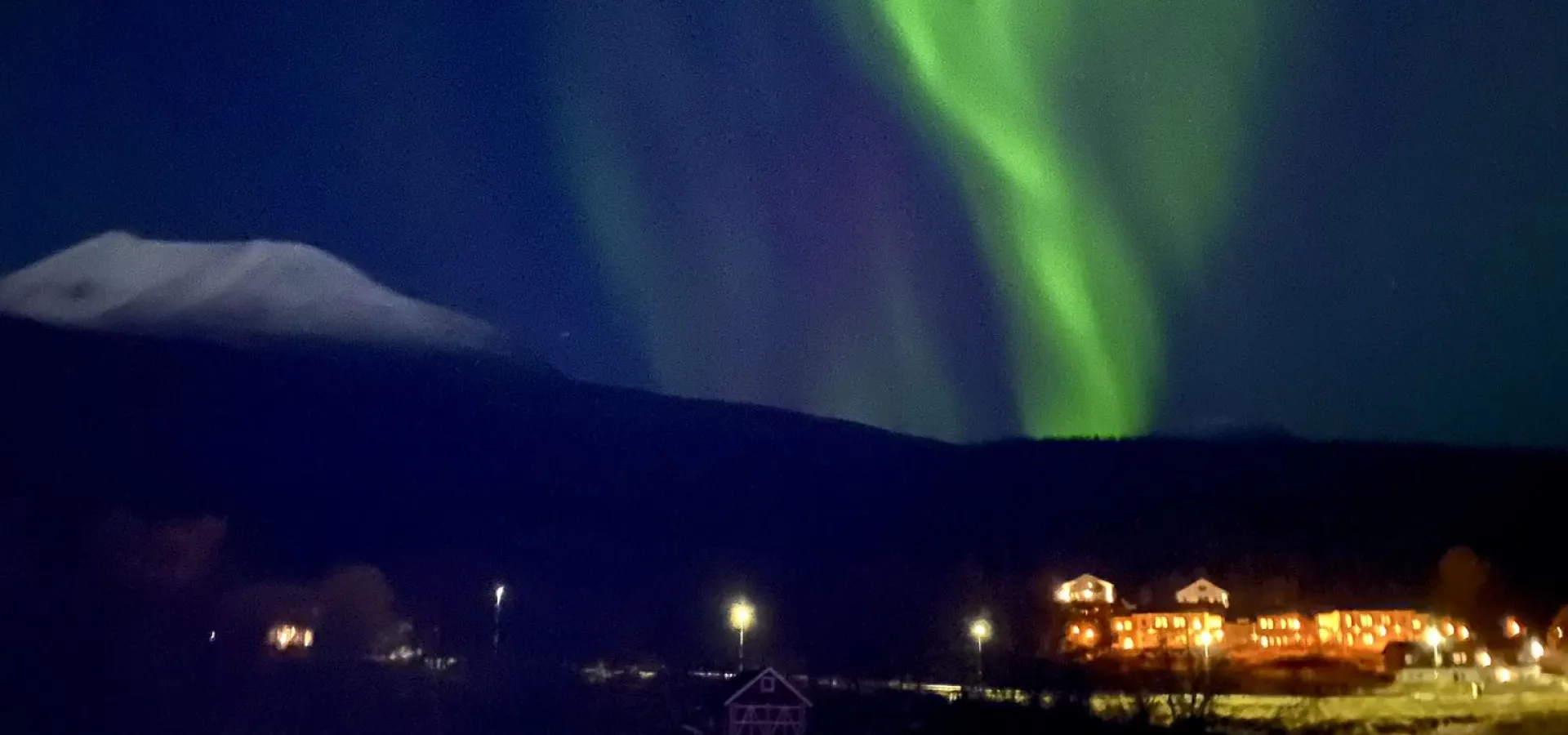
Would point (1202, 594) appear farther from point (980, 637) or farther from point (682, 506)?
point (682, 506)

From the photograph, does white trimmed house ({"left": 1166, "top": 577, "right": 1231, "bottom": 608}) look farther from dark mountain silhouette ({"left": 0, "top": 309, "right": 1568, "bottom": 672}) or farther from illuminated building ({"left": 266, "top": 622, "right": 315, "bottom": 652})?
illuminated building ({"left": 266, "top": 622, "right": 315, "bottom": 652})

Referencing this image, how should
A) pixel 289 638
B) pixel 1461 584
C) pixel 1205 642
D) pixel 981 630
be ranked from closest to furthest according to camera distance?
pixel 981 630 → pixel 1205 642 → pixel 289 638 → pixel 1461 584

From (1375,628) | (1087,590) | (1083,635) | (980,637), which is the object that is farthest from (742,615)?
(1375,628)

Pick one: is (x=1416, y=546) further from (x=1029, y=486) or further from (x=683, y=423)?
(x=683, y=423)

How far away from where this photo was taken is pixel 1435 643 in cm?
2553

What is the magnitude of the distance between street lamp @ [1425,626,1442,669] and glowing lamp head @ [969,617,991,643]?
25.7ft

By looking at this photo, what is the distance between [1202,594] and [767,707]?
16486 millimetres

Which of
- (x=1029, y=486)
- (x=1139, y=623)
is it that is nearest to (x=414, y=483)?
(x=1029, y=486)

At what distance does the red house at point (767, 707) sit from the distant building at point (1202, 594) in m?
15.0

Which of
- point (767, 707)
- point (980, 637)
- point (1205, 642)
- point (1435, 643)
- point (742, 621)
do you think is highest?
point (742, 621)

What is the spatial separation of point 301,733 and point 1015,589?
18.1 metres

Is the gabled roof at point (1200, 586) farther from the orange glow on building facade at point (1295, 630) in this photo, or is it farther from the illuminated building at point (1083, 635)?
the illuminated building at point (1083, 635)

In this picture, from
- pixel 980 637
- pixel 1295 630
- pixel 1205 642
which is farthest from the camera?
pixel 1295 630

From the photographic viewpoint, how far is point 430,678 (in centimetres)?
2361
